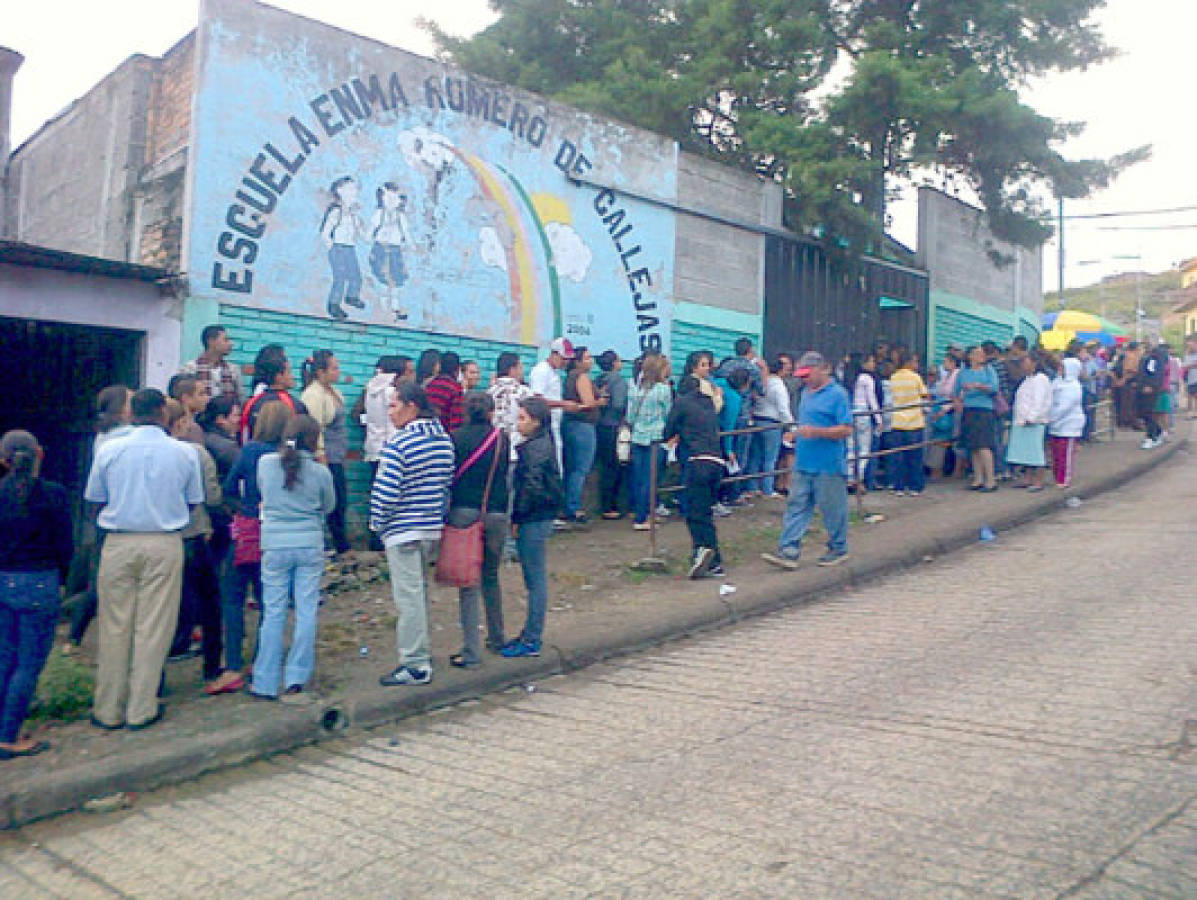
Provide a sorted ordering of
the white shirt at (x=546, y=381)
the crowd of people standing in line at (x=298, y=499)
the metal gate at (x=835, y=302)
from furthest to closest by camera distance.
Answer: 1. the metal gate at (x=835, y=302)
2. the white shirt at (x=546, y=381)
3. the crowd of people standing in line at (x=298, y=499)

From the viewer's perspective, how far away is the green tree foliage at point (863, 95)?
13.7 metres

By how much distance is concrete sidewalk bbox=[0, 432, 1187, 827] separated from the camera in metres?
5.00

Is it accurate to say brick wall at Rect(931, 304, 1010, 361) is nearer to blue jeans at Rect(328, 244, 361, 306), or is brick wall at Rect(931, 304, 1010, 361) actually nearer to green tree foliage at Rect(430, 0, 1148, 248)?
green tree foliage at Rect(430, 0, 1148, 248)

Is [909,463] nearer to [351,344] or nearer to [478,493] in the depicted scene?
[351,344]

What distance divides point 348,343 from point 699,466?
355 cm

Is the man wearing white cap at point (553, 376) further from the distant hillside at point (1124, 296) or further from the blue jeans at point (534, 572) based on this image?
the distant hillside at point (1124, 296)

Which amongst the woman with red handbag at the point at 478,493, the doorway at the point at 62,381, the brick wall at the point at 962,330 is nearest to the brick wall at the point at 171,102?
the doorway at the point at 62,381

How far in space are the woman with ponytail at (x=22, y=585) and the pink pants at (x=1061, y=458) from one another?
1121 centimetres

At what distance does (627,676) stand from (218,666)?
2442 millimetres

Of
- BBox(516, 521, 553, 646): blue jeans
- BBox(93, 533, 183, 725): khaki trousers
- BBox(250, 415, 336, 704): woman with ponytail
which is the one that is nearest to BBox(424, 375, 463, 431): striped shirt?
BBox(516, 521, 553, 646): blue jeans

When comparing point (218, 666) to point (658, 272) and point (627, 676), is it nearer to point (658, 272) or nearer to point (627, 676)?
point (627, 676)

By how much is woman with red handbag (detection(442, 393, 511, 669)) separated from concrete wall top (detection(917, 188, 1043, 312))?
1255 centimetres

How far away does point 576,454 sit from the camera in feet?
35.1

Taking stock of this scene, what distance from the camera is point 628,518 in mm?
11641
